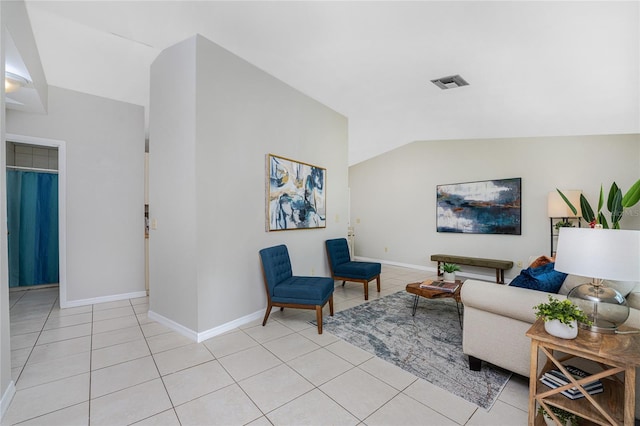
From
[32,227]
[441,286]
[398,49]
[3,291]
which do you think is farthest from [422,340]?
[32,227]

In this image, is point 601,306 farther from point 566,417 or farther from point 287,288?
point 287,288

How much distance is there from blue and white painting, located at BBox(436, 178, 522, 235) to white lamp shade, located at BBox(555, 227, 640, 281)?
4191 mm

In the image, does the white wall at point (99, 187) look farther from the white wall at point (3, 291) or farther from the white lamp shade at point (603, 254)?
the white lamp shade at point (603, 254)

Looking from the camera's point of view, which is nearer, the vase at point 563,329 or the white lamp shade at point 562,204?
the vase at point 563,329

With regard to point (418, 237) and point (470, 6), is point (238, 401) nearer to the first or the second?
point (470, 6)

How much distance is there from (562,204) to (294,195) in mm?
4246

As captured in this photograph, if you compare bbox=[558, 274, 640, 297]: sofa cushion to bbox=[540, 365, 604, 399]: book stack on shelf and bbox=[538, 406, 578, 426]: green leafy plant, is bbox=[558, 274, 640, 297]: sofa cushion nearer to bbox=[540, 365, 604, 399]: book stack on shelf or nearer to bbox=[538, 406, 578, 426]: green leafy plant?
bbox=[540, 365, 604, 399]: book stack on shelf

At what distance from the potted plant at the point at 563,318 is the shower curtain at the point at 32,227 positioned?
6.42m

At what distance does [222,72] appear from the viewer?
9.66 feet

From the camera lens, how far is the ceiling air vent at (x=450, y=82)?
128 inches

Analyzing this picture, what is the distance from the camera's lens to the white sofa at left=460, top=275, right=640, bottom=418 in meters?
1.92

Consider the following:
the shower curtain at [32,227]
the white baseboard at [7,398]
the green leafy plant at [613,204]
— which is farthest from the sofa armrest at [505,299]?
the shower curtain at [32,227]

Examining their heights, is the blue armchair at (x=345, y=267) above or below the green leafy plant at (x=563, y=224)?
below

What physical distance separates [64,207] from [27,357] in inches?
79.3
